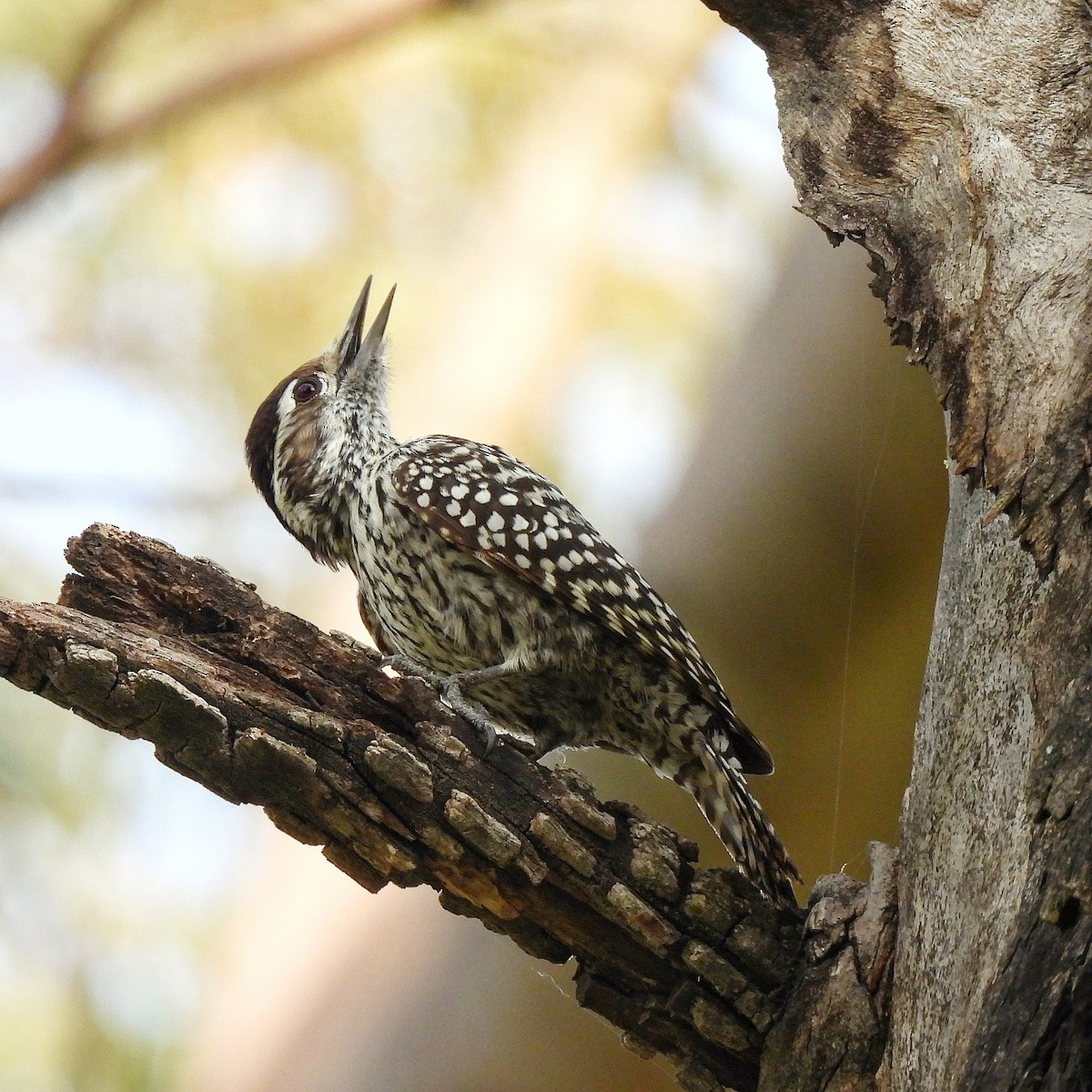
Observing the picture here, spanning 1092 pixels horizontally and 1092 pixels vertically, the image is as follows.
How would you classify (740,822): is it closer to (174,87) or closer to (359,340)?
(359,340)

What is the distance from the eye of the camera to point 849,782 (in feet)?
13.8

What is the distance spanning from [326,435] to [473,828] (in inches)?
87.3

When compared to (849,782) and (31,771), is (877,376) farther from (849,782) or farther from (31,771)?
(31,771)

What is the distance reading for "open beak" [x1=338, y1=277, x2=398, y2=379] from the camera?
4598mm

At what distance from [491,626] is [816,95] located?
1.65m

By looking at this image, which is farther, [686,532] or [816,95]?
[686,532]

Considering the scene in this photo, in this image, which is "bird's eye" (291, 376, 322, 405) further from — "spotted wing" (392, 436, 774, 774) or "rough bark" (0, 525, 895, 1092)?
"rough bark" (0, 525, 895, 1092)

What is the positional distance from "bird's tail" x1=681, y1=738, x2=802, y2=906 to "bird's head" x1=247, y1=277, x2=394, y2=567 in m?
1.41

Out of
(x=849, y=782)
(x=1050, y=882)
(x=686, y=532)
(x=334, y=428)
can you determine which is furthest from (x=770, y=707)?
(x=1050, y=882)

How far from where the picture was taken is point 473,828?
2.41 meters

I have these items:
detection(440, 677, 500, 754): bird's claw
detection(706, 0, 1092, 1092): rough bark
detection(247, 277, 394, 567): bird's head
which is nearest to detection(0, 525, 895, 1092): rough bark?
detection(440, 677, 500, 754): bird's claw

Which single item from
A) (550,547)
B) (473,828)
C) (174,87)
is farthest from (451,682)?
(174,87)

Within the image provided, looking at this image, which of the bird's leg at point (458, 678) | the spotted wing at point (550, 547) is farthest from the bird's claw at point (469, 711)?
the spotted wing at point (550, 547)

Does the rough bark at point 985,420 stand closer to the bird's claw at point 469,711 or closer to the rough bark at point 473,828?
the rough bark at point 473,828
